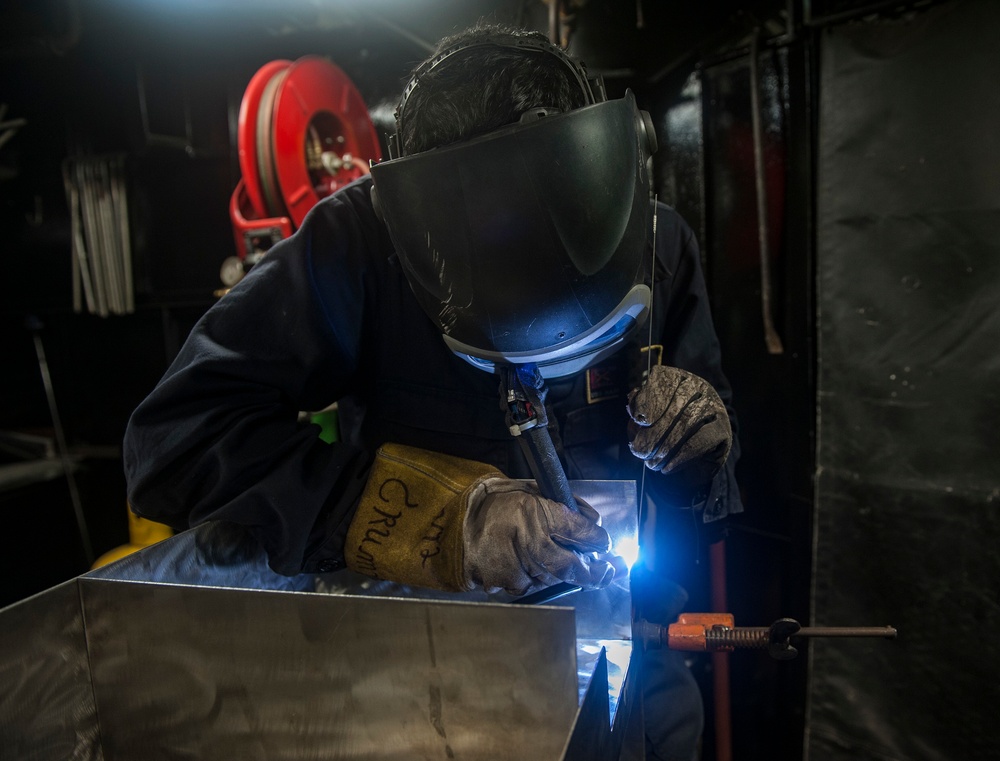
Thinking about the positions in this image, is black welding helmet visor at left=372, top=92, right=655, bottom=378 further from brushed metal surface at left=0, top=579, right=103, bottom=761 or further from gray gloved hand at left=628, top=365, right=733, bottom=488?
brushed metal surface at left=0, top=579, right=103, bottom=761

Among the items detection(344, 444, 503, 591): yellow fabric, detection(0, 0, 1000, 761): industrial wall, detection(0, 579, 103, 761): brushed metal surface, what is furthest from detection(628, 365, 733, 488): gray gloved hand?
detection(0, 579, 103, 761): brushed metal surface

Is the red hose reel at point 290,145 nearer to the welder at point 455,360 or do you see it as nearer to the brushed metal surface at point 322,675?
the welder at point 455,360

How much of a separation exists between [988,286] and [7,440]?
4430 millimetres

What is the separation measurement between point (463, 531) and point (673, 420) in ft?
1.32

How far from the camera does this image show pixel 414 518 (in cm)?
105

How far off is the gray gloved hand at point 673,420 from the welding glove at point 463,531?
0.70 feet

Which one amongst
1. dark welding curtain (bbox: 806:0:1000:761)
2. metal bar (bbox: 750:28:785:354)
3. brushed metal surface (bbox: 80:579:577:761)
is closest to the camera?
brushed metal surface (bbox: 80:579:577:761)

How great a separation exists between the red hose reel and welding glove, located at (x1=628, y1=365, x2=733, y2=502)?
159cm

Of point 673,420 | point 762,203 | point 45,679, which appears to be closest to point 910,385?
point 762,203

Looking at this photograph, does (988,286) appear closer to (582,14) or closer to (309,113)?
(582,14)

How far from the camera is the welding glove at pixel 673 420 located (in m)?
1.13

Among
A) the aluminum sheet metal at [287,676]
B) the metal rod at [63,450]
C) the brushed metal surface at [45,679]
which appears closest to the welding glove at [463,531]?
the aluminum sheet metal at [287,676]

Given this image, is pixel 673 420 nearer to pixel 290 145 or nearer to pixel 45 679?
pixel 45 679

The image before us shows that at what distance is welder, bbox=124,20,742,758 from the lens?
2.92 ft
